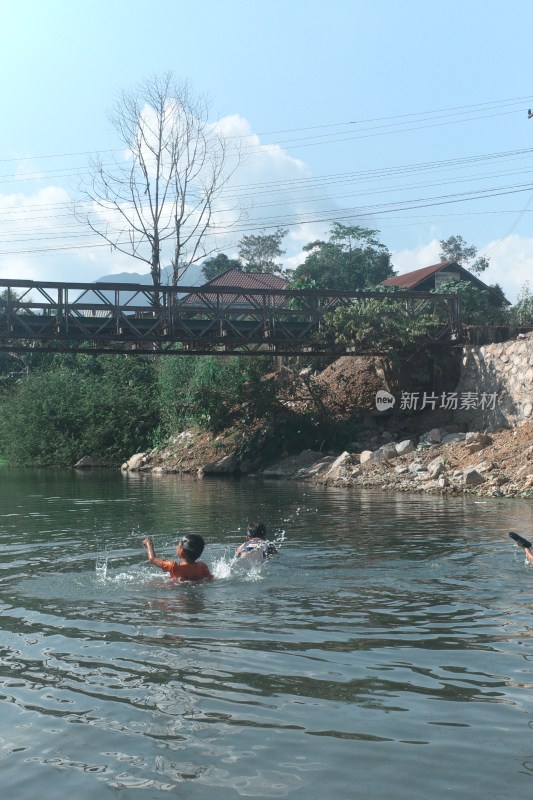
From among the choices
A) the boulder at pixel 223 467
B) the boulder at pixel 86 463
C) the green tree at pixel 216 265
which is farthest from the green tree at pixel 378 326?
the green tree at pixel 216 265

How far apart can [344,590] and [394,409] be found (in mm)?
24863

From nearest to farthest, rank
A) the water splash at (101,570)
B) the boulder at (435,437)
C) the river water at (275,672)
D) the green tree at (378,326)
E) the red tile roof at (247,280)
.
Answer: the river water at (275,672), the water splash at (101,570), the boulder at (435,437), the green tree at (378,326), the red tile roof at (247,280)

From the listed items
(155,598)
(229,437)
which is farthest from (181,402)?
(155,598)

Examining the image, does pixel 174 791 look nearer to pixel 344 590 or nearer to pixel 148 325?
pixel 344 590

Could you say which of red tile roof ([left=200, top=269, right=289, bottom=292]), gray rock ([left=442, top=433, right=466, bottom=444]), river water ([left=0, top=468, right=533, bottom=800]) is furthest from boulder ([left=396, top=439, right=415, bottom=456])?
red tile roof ([left=200, top=269, right=289, bottom=292])

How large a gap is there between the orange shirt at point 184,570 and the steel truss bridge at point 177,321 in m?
18.9

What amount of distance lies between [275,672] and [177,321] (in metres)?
25.3

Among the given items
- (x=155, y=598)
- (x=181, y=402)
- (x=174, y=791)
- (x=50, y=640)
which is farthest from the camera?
(x=181, y=402)

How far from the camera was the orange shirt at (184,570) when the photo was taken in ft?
34.9

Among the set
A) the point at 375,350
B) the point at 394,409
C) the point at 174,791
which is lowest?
the point at 174,791

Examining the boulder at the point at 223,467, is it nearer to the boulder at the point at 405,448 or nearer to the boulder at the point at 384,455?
the boulder at the point at 384,455

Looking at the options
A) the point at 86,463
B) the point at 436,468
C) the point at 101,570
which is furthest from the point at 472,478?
the point at 86,463

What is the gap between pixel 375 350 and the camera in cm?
3306

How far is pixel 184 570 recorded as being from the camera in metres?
10.7
